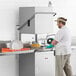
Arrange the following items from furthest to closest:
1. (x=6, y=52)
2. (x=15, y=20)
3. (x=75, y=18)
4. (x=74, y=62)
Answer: (x=75, y=18), (x=74, y=62), (x=15, y=20), (x=6, y=52)

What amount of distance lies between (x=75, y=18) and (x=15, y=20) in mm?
1582

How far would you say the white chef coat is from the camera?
3.81m

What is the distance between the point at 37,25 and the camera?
12.4 ft

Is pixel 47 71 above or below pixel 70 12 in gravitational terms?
below

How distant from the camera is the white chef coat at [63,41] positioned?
381 cm

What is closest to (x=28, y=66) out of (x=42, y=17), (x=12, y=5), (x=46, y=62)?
(x=46, y=62)

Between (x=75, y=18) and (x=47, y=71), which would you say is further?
(x=75, y=18)

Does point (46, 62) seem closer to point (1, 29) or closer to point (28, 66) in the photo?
point (28, 66)

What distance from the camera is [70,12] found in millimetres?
4977

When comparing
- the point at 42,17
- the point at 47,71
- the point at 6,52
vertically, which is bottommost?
the point at 47,71

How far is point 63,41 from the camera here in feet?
12.6

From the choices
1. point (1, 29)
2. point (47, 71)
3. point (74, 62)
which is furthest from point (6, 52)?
point (74, 62)

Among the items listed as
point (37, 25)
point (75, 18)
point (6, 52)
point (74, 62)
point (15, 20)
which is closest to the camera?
point (6, 52)

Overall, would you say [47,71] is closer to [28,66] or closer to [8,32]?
[28,66]
